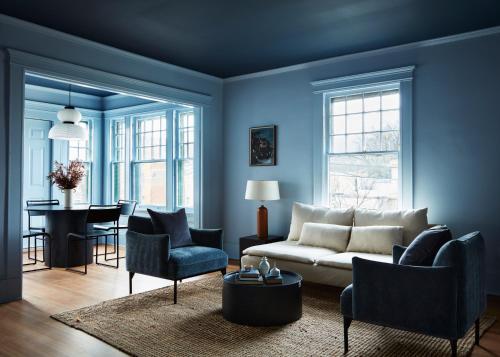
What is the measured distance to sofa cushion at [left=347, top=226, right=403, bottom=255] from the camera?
4570 mm

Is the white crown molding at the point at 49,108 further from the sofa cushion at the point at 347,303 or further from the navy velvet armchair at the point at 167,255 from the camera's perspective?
the sofa cushion at the point at 347,303

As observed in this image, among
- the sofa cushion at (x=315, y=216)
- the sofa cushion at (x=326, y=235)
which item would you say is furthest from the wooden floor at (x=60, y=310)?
the sofa cushion at (x=326, y=235)

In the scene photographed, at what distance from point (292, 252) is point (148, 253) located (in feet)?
4.88

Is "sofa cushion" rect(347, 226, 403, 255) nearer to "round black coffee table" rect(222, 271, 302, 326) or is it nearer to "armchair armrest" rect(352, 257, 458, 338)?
"round black coffee table" rect(222, 271, 302, 326)

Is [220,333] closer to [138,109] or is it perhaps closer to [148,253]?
[148,253]

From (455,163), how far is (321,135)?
164 cm

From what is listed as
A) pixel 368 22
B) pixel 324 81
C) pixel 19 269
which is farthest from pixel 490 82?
pixel 19 269

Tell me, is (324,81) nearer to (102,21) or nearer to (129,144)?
(102,21)

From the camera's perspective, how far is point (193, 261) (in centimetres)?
447

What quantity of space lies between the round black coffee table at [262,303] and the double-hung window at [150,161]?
4.22 m

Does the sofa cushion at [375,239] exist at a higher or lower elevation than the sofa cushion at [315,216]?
lower

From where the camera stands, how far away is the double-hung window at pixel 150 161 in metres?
7.68

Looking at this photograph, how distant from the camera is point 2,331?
11.4ft

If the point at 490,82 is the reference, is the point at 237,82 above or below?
above
